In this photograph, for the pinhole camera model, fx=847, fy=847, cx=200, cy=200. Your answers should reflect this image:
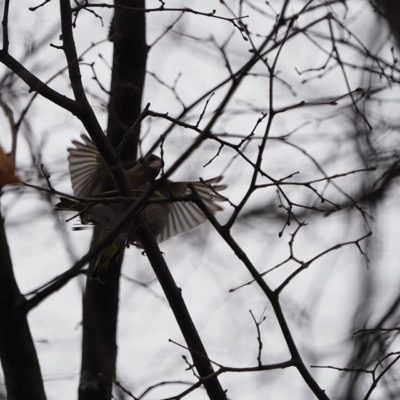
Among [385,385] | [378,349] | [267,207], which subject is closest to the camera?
[378,349]

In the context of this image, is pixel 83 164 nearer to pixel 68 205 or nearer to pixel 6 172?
pixel 68 205

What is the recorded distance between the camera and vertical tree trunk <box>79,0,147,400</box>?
4.18 m

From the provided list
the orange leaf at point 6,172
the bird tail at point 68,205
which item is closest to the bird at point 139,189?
the bird tail at point 68,205

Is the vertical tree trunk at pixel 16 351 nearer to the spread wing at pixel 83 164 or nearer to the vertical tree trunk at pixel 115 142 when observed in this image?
the vertical tree trunk at pixel 115 142

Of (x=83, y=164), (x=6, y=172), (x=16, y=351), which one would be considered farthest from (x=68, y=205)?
(x=83, y=164)

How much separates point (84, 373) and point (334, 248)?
1.81 metres

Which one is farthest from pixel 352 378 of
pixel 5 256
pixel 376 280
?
pixel 5 256

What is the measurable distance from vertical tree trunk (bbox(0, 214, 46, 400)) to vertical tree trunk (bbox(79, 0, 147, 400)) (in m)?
0.63

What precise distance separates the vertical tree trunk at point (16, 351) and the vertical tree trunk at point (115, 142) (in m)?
0.63

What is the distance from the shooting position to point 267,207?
587 cm

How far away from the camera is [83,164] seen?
5430 millimetres

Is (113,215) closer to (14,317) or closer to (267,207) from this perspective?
(14,317)

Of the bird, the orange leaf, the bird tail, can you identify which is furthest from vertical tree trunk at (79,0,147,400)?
the orange leaf

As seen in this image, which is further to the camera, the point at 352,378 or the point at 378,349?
the point at 378,349
